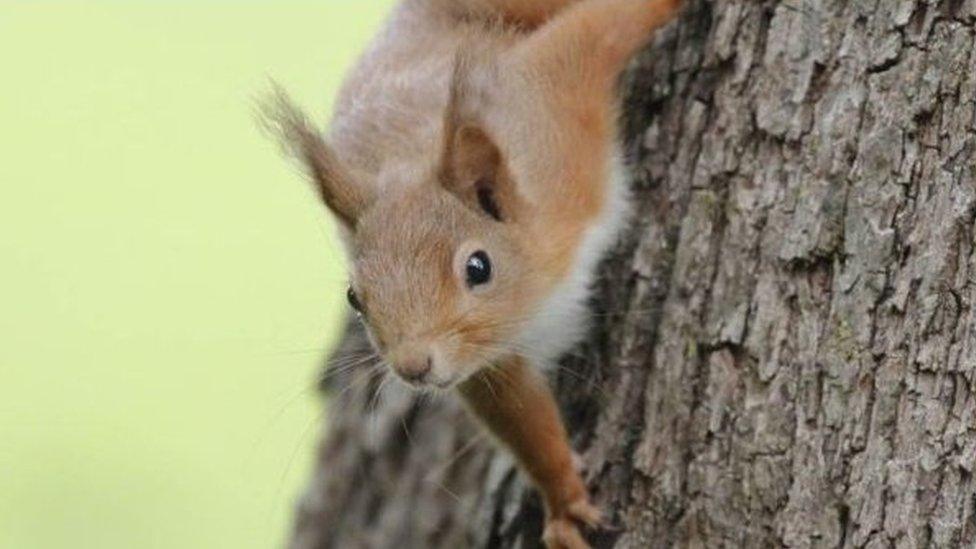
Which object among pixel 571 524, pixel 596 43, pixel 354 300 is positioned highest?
pixel 596 43

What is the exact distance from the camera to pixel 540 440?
3221 millimetres

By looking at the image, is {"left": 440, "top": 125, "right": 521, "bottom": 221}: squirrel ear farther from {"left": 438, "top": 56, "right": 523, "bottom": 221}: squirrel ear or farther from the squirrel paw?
the squirrel paw

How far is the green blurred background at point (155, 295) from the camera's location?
589cm

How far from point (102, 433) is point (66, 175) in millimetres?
1054

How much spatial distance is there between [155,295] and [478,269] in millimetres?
3542

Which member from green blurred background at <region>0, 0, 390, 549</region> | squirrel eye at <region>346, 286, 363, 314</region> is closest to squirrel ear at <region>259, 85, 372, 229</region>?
squirrel eye at <region>346, 286, 363, 314</region>

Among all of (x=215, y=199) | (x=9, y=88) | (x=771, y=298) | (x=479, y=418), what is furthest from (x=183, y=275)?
(x=771, y=298)

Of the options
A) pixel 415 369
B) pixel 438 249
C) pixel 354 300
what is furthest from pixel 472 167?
pixel 415 369

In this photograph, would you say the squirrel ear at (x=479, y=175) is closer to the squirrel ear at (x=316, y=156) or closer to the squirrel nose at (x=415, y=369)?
the squirrel ear at (x=316, y=156)

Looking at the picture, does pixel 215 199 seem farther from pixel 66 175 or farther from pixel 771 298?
pixel 771 298

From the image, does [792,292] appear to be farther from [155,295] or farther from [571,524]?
[155,295]

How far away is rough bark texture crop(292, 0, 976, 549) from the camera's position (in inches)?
106

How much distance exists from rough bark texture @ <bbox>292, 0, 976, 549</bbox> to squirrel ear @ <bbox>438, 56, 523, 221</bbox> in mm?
239

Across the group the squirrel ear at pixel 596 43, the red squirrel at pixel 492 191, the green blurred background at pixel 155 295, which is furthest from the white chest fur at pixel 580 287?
the green blurred background at pixel 155 295
